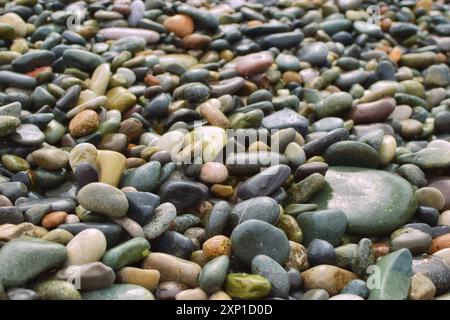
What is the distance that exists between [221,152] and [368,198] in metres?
0.64

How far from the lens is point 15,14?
10.7 ft

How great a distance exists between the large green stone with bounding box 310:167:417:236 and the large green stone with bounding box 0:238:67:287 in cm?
103

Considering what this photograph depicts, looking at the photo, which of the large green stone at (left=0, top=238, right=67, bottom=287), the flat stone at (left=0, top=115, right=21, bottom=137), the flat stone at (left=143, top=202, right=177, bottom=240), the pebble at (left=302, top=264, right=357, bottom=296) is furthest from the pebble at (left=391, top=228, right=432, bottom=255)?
the flat stone at (left=0, top=115, right=21, bottom=137)

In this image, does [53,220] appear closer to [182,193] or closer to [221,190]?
[182,193]

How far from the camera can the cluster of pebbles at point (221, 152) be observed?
1.86m

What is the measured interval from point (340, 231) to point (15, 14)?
2267 mm

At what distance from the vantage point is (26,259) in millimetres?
1721

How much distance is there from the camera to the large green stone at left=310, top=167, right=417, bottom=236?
84.7 inches

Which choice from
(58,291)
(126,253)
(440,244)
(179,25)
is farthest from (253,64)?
(58,291)

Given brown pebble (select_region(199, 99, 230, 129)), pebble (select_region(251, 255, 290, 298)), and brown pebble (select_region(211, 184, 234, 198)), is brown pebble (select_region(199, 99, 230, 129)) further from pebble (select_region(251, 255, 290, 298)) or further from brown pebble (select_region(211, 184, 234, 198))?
pebble (select_region(251, 255, 290, 298))

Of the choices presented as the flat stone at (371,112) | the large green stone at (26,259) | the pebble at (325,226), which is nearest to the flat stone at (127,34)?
the flat stone at (371,112)

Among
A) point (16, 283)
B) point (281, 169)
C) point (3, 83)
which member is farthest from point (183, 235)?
point (3, 83)

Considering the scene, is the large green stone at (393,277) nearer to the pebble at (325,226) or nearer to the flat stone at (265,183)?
the pebble at (325,226)
